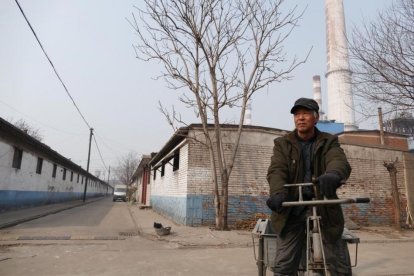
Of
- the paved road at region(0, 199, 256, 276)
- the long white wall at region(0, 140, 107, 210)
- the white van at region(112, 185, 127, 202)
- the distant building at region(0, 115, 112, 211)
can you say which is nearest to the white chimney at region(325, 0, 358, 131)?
the distant building at region(0, 115, 112, 211)

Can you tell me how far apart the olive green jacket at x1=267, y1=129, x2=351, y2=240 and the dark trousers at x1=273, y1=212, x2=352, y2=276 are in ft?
0.30

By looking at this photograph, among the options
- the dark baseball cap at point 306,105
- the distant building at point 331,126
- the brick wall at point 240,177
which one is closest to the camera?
the dark baseball cap at point 306,105

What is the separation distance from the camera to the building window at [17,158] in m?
18.1

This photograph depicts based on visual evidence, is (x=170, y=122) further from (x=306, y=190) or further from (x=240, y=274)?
(x=306, y=190)

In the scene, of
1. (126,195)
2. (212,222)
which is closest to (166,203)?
(212,222)

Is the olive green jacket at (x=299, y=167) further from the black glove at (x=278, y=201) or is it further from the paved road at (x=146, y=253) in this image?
the paved road at (x=146, y=253)

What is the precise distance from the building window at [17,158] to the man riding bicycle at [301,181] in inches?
719

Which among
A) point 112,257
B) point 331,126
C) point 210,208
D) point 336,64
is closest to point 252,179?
point 210,208

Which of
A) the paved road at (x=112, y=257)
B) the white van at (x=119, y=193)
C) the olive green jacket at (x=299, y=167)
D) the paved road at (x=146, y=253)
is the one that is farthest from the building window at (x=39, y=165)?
the white van at (x=119, y=193)

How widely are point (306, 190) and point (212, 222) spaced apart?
9.85 metres

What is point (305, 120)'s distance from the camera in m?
3.01

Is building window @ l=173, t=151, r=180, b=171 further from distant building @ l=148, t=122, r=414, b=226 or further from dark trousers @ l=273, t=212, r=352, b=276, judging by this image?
dark trousers @ l=273, t=212, r=352, b=276

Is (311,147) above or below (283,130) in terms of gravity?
below

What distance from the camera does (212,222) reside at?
40.5 ft
